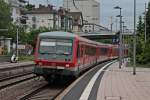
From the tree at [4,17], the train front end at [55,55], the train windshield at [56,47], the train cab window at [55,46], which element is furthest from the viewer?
the tree at [4,17]

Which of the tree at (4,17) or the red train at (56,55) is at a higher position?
the tree at (4,17)

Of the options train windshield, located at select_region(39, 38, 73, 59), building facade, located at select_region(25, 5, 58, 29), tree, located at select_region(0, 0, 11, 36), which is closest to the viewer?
train windshield, located at select_region(39, 38, 73, 59)

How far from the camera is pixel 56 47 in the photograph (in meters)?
28.3

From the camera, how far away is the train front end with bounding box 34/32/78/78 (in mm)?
27469

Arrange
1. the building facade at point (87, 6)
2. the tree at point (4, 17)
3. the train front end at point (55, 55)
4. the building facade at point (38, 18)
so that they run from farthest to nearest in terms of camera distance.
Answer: the building facade at point (38, 18), the tree at point (4, 17), the building facade at point (87, 6), the train front end at point (55, 55)

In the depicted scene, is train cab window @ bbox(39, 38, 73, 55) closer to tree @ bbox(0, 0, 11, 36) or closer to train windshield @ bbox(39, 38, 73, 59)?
train windshield @ bbox(39, 38, 73, 59)

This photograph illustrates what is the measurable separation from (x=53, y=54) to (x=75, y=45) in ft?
4.49

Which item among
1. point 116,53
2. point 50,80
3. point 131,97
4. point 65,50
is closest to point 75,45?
point 65,50

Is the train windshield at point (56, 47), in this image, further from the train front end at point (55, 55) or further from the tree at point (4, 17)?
the tree at point (4, 17)

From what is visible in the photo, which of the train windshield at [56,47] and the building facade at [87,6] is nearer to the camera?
the train windshield at [56,47]

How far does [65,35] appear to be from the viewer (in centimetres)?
2866

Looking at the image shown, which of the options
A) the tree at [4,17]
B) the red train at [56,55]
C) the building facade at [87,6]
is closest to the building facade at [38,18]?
the tree at [4,17]

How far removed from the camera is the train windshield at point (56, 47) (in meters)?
28.1

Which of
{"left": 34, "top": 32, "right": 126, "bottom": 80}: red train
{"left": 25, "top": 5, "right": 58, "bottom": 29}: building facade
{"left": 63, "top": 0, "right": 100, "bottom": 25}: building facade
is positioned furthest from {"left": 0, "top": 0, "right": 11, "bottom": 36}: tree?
{"left": 34, "top": 32, "right": 126, "bottom": 80}: red train
